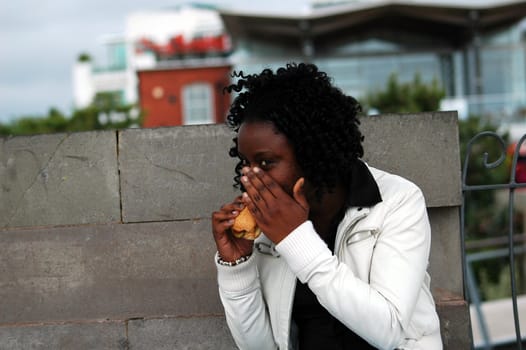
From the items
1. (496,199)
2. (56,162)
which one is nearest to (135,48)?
(496,199)

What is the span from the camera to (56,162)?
11.4 ft

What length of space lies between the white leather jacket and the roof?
27.4 m

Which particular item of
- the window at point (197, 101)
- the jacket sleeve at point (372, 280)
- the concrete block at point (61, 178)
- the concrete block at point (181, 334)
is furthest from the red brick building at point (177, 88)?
the jacket sleeve at point (372, 280)

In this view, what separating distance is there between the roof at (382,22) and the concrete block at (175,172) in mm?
26292

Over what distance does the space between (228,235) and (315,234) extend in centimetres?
40

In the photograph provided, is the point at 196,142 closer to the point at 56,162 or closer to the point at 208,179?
the point at 208,179

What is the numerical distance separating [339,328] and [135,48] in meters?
46.6

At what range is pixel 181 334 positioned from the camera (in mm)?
3463

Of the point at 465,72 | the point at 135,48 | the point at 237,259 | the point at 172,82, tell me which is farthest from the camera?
the point at 135,48

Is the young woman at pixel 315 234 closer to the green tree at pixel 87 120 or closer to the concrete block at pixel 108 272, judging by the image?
the concrete block at pixel 108 272

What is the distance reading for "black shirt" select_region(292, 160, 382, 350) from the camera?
2420 mm

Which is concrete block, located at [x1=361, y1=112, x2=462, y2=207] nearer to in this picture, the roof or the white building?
the roof

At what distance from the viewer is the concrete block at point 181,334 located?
3.45m

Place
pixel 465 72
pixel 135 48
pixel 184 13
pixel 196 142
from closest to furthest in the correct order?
pixel 196 142, pixel 465 72, pixel 135 48, pixel 184 13
